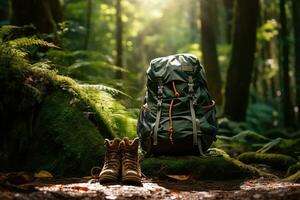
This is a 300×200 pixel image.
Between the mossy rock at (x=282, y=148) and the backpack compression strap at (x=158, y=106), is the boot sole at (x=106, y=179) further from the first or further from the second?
the mossy rock at (x=282, y=148)

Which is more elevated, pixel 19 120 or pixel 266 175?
pixel 19 120

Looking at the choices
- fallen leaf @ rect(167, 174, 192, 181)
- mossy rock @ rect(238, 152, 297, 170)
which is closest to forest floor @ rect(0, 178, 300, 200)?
fallen leaf @ rect(167, 174, 192, 181)

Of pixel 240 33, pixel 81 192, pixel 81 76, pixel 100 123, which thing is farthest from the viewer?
pixel 240 33

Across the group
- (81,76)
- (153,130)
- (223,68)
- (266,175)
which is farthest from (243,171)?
(223,68)

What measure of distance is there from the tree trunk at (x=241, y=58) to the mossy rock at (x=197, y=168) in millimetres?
5524

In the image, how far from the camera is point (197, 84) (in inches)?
233

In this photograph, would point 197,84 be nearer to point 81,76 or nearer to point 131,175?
point 131,175

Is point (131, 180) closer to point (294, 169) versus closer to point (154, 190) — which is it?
point (154, 190)

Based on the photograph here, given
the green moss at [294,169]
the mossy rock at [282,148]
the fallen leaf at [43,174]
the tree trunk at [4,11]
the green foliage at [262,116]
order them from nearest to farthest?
1. the fallen leaf at [43,174]
2. the green moss at [294,169]
3. the mossy rock at [282,148]
4. the tree trunk at [4,11]
5. the green foliage at [262,116]

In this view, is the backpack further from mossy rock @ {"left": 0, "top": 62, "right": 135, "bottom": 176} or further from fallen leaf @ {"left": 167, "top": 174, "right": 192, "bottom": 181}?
mossy rock @ {"left": 0, "top": 62, "right": 135, "bottom": 176}

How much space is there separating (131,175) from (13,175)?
116 cm

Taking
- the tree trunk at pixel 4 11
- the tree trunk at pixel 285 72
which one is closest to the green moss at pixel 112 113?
the tree trunk at pixel 4 11

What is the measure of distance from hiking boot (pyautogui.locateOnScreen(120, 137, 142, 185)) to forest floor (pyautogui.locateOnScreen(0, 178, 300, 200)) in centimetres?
11

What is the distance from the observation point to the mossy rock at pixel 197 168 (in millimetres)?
5387
